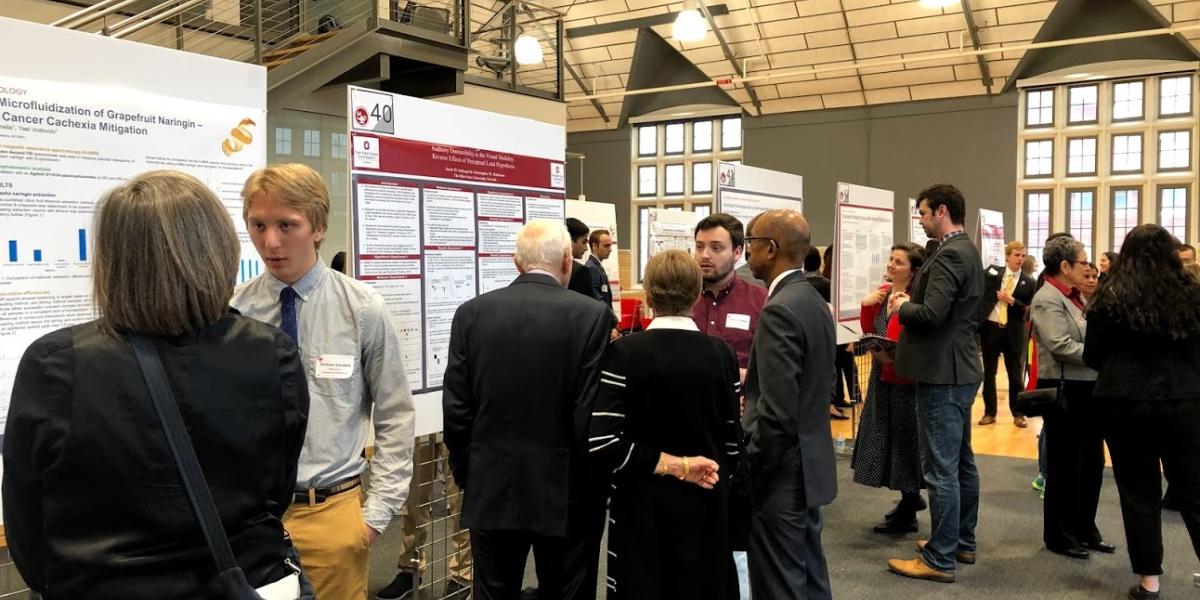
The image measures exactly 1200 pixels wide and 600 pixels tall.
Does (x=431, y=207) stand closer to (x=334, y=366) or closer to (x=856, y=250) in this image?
(x=334, y=366)

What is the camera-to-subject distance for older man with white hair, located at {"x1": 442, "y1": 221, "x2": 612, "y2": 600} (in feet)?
7.51

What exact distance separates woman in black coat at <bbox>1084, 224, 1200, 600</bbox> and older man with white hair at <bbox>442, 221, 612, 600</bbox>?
7.09 ft

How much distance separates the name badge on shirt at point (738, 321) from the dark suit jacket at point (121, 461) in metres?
2.54

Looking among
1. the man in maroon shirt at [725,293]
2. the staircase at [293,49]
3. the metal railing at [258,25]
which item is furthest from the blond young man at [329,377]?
the staircase at [293,49]

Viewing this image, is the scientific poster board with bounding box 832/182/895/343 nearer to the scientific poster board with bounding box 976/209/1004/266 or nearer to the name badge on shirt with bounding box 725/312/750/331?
the scientific poster board with bounding box 976/209/1004/266

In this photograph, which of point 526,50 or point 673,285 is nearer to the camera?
point 673,285

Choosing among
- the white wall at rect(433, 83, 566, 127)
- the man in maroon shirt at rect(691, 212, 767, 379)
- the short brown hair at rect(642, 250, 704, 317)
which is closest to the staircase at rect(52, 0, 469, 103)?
the white wall at rect(433, 83, 566, 127)

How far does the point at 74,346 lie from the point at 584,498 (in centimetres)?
157

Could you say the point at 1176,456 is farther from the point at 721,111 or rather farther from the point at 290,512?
the point at 721,111

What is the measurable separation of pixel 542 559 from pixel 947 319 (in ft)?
7.11

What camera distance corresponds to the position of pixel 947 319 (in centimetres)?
359

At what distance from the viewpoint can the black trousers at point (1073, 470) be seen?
3.92 metres

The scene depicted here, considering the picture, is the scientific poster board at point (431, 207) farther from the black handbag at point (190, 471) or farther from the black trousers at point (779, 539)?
the black handbag at point (190, 471)

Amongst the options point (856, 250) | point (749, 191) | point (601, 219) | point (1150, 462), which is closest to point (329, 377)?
point (1150, 462)
